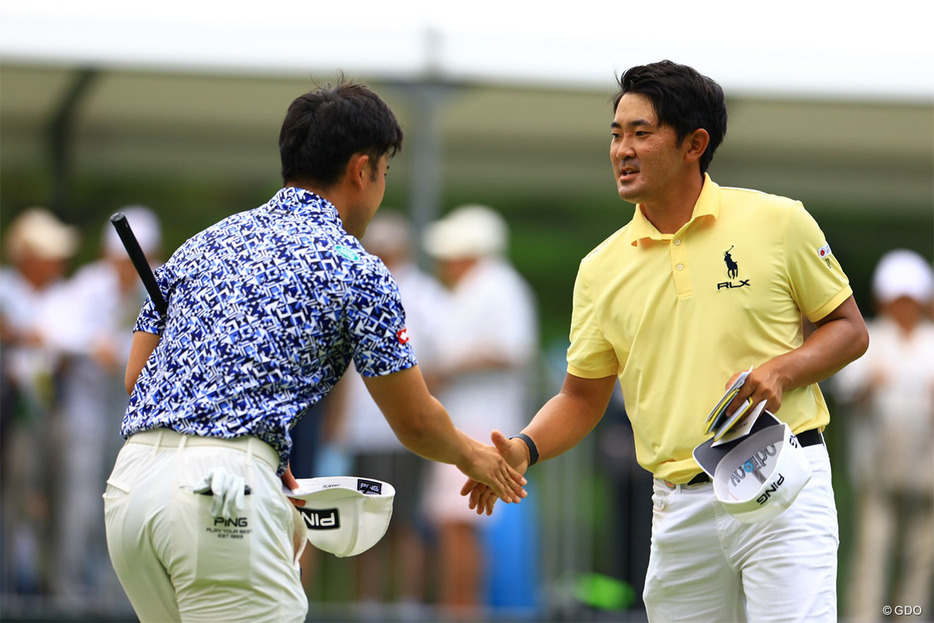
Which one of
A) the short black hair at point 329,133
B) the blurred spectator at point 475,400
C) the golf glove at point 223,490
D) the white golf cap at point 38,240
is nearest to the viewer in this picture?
the golf glove at point 223,490

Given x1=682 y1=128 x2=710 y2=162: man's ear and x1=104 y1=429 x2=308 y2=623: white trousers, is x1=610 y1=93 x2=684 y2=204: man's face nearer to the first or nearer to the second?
x1=682 y1=128 x2=710 y2=162: man's ear

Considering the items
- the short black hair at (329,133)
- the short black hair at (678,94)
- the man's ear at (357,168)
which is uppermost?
the short black hair at (678,94)

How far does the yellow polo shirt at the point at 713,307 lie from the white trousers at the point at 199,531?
130 centimetres

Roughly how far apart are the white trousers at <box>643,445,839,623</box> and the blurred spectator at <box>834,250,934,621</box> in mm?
4920

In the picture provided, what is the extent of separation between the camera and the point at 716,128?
182 inches

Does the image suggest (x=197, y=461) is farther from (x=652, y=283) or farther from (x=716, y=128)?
(x=716, y=128)

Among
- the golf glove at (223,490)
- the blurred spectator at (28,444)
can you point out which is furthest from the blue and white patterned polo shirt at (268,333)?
the blurred spectator at (28,444)

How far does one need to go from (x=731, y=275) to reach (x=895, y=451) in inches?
206

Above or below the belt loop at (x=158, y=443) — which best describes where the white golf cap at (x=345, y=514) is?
below

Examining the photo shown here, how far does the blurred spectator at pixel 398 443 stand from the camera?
8773 millimetres

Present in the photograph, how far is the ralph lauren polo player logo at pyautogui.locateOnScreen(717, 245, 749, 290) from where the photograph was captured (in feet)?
14.1

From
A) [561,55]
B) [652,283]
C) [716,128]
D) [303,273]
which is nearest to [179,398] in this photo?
[303,273]

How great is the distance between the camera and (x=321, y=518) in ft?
13.5

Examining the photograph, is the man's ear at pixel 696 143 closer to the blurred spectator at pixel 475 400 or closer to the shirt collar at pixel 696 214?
the shirt collar at pixel 696 214
